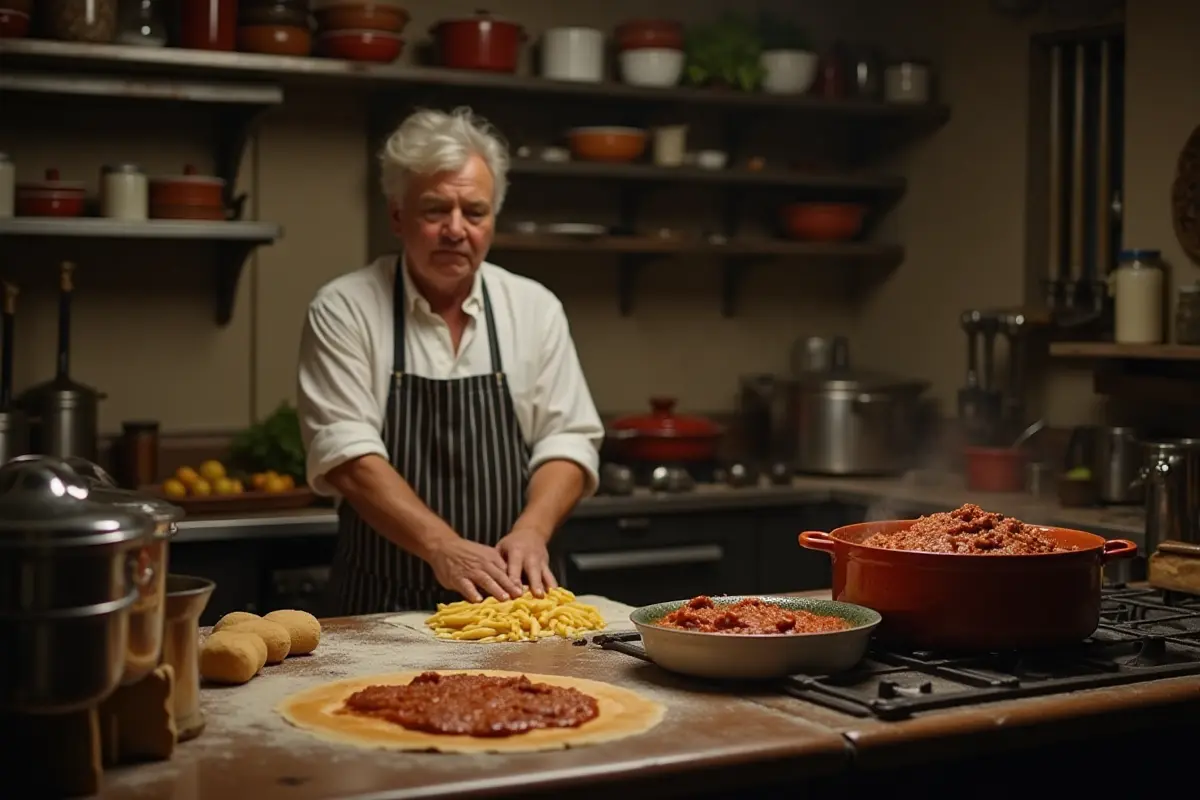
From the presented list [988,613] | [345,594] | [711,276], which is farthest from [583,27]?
[988,613]

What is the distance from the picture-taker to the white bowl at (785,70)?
219 inches

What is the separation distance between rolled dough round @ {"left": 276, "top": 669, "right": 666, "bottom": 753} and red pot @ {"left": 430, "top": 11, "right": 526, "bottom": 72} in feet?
10.2

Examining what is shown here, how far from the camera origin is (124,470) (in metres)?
4.70

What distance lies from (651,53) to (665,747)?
12.3ft

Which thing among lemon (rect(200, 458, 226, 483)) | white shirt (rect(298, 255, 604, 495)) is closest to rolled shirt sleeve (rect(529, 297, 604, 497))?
white shirt (rect(298, 255, 604, 495))

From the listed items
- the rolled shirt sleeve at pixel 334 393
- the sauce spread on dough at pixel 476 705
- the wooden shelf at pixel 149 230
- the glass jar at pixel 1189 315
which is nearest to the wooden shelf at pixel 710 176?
the wooden shelf at pixel 149 230

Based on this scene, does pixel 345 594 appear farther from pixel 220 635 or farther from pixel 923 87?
pixel 923 87

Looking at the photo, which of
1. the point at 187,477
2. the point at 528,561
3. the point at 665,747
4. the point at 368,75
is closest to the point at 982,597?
the point at 665,747

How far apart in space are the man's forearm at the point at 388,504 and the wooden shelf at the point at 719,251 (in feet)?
5.48

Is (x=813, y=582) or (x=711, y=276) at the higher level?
(x=711, y=276)

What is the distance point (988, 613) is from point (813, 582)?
267cm

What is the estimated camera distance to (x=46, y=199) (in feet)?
14.6

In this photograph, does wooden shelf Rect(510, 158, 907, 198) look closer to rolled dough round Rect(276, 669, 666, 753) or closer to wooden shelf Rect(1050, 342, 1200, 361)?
wooden shelf Rect(1050, 342, 1200, 361)

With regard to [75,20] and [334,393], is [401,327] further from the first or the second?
[75,20]
